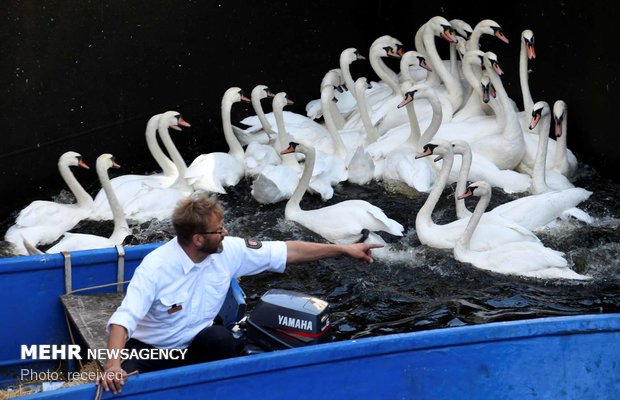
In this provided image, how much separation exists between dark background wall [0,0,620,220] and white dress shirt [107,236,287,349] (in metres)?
5.14

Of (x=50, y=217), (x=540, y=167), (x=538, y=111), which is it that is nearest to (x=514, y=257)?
(x=540, y=167)

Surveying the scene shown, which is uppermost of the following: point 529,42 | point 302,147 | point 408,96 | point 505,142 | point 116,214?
point 529,42

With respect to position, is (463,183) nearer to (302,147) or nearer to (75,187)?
(302,147)

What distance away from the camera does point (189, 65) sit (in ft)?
40.1

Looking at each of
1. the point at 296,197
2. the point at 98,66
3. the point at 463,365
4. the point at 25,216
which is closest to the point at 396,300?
the point at 296,197

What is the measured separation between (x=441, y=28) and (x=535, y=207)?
3388 mm

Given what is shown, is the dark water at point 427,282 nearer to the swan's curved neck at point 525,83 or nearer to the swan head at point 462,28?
the swan's curved neck at point 525,83

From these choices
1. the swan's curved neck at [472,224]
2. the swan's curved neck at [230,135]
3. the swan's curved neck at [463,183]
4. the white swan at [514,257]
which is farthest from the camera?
the swan's curved neck at [230,135]

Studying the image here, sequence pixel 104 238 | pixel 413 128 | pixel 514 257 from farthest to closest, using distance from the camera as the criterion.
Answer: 1. pixel 413 128
2. pixel 104 238
3. pixel 514 257

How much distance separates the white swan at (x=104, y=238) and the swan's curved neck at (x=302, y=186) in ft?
4.63

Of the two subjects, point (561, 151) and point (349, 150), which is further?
point (349, 150)

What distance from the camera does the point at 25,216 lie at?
9.77 m

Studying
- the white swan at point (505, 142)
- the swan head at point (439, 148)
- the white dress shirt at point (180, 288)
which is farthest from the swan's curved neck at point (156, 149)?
the white dress shirt at point (180, 288)

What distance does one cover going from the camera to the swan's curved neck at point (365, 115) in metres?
11.6
